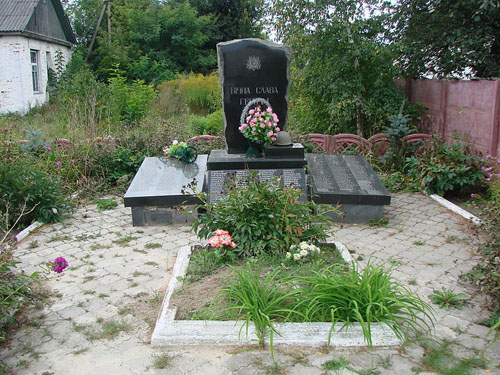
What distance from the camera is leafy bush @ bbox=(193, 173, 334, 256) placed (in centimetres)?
439

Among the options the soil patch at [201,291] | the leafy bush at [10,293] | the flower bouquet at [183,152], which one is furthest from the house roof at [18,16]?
the soil patch at [201,291]

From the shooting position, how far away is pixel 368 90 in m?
10.2

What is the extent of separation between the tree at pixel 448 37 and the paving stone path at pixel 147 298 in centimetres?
431

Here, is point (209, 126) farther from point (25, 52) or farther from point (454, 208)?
point (25, 52)

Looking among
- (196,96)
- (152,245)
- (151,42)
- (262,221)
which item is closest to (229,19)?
(151,42)

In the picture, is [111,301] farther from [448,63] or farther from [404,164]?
[448,63]

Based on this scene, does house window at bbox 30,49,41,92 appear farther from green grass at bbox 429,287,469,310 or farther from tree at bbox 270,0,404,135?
green grass at bbox 429,287,469,310

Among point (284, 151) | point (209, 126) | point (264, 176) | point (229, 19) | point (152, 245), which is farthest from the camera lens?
point (229, 19)

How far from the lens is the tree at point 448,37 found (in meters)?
9.38

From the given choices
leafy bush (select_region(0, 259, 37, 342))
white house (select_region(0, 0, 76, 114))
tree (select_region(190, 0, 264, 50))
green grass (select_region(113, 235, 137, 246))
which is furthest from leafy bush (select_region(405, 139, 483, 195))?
tree (select_region(190, 0, 264, 50))

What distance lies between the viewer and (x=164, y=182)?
678 centimetres

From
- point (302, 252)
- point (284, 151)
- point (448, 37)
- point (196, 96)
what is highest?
point (448, 37)

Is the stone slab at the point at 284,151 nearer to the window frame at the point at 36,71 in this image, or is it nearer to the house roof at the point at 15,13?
the house roof at the point at 15,13

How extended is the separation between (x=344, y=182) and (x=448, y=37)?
500cm
